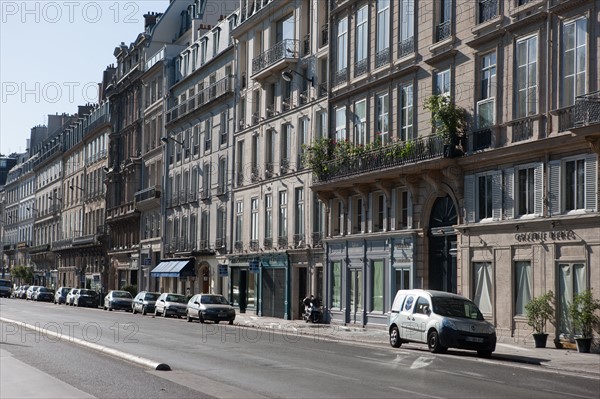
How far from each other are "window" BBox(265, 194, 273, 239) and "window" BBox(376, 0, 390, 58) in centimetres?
1407

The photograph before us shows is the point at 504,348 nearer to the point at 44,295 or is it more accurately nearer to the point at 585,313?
the point at 585,313

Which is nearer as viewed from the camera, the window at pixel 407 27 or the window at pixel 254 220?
the window at pixel 407 27

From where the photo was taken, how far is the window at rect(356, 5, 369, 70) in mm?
42562

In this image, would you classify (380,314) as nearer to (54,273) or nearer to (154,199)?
(154,199)

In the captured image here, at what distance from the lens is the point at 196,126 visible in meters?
66.6

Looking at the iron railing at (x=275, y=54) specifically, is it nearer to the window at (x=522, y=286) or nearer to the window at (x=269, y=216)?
the window at (x=269, y=216)

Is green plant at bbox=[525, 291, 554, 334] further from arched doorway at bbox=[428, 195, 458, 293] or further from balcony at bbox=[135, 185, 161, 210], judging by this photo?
balcony at bbox=[135, 185, 161, 210]

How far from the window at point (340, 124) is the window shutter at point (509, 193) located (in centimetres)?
1311

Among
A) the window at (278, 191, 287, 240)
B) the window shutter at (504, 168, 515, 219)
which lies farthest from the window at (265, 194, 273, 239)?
the window shutter at (504, 168, 515, 219)

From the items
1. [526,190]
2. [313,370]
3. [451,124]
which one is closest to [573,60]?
[526,190]

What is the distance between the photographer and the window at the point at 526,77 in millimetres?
30703

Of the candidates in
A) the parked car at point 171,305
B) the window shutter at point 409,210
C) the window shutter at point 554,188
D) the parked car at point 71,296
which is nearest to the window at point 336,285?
the window shutter at point 409,210

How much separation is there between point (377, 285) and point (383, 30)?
1063cm

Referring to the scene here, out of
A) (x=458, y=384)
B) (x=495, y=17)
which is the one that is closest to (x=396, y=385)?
(x=458, y=384)
